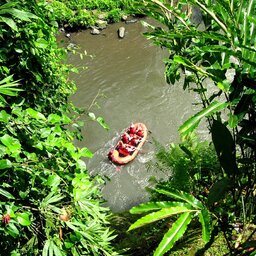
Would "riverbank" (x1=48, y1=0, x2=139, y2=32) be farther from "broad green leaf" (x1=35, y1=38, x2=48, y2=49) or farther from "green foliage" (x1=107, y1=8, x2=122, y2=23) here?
"broad green leaf" (x1=35, y1=38, x2=48, y2=49)

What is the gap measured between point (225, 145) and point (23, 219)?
110cm

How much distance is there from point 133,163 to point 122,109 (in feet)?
5.30

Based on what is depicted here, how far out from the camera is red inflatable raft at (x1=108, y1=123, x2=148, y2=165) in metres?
6.12

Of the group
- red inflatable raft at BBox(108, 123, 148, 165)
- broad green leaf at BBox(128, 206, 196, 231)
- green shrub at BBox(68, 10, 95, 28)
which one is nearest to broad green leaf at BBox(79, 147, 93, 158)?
broad green leaf at BBox(128, 206, 196, 231)

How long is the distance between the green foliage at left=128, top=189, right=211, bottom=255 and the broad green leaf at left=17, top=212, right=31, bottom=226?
645mm

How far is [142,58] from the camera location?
8.81m

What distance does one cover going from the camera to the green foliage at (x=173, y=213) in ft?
3.54

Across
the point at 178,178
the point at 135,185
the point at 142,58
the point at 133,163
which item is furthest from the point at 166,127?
the point at 178,178

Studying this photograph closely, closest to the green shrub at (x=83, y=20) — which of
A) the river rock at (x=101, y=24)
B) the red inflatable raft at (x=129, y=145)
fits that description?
the river rock at (x=101, y=24)

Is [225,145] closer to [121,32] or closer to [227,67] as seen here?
[227,67]

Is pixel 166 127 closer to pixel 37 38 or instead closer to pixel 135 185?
pixel 135 185

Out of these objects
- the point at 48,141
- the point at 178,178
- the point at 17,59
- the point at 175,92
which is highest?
the point at 17,59

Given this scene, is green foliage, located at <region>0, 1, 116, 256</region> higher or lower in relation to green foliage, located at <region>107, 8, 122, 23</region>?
lower

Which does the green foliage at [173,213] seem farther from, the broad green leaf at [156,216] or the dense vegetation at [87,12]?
the dense vegetation at [87,12]
